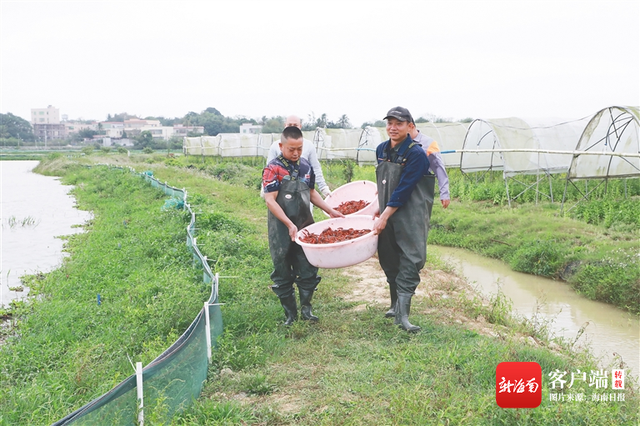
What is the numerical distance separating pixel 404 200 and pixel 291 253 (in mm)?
1082

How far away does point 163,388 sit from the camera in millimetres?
3041

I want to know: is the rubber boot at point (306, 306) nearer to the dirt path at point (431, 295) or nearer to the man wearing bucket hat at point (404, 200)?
the dirt path at point (431, 295)

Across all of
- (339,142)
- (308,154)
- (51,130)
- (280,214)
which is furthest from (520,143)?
(51,130)

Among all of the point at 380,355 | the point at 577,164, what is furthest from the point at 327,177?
the point at 380,355

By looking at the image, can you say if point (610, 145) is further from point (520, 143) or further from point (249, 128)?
point (249, 128)

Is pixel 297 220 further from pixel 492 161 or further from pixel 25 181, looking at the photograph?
pixel 25 181

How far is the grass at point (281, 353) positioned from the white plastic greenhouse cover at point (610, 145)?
18.1 feet

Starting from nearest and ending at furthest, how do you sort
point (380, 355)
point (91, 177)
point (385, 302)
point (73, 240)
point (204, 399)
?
point (204, 399), point (380, 355), point (385, 302), point (73, 240), point (91, 177)

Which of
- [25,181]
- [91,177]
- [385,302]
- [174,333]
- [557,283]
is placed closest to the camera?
[174,333]

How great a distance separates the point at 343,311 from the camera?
5207 millimetres

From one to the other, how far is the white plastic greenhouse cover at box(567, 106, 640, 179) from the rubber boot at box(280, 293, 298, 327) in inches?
315

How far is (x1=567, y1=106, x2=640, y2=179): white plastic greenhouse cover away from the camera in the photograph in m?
10.9

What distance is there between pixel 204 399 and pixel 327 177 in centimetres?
1555

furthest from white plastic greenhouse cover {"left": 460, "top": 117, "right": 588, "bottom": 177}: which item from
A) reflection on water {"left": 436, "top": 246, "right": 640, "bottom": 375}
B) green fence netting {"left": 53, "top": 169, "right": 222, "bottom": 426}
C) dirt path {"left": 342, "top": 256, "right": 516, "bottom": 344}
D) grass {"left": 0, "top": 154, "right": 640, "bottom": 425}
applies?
green fence netting {"left": 53, "top": 169, "right": 222, "bottom": 426}
